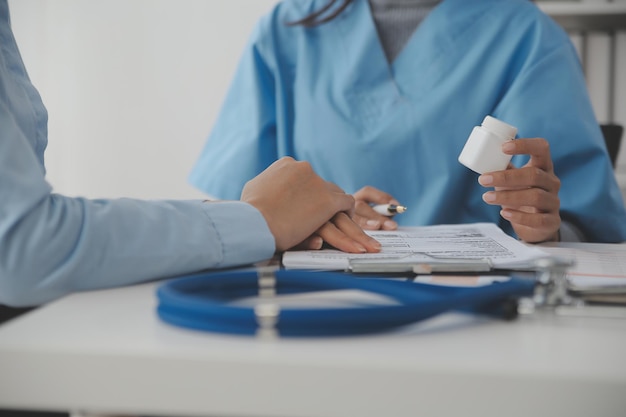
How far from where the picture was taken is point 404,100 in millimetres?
1266

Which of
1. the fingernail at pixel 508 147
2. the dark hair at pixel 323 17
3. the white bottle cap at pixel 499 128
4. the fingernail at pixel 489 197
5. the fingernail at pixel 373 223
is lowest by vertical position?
the fingernail at pixel 373 223

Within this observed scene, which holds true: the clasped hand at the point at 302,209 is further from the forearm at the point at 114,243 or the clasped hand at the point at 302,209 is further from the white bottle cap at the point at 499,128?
the white bottle cap at the point at 499,128

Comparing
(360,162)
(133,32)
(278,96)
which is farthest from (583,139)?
(133,32)

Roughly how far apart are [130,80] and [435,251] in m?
2.21

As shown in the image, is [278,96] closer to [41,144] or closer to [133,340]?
[41,144]

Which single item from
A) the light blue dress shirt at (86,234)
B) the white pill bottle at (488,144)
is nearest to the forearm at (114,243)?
the light blue dress shirt at (86,234)

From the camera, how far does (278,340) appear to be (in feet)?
1.18

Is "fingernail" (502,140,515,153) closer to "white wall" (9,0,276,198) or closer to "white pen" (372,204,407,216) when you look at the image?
"white pen" (372,204,407,216)

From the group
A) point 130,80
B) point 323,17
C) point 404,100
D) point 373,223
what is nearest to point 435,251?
point 373,223

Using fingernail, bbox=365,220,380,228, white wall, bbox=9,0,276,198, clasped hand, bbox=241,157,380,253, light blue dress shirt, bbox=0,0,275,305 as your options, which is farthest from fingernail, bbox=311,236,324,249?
white wall, bbox=9,0,276,198

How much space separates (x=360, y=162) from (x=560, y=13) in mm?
1164

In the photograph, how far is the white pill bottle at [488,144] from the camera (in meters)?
0.71

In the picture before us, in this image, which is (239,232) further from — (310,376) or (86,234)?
(310,376)

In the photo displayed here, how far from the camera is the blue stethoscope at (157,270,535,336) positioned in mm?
357
